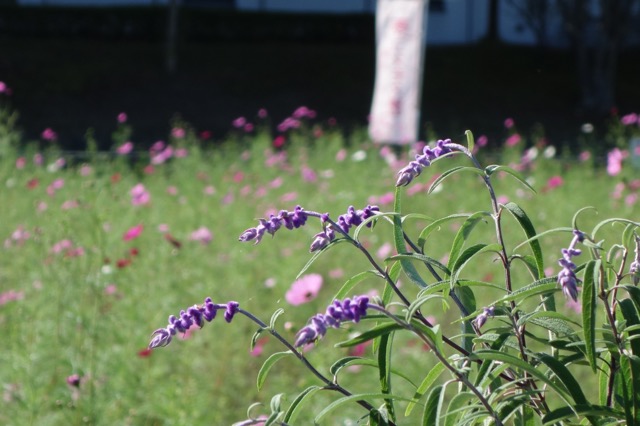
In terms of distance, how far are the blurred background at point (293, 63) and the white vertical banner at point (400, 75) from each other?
8.91 meters

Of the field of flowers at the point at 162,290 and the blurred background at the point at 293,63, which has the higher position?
the blurred background at the point at 293,63

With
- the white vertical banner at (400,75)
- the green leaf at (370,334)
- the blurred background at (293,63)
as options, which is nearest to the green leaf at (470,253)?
the green leaf at (370,334)

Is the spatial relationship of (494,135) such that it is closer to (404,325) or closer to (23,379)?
(23,379)

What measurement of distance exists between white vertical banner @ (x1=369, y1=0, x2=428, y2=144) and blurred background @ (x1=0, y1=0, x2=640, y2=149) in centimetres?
891

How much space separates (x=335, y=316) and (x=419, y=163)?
0.32 meters

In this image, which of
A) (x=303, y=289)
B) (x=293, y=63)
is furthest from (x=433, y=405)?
(x=293, y=63)

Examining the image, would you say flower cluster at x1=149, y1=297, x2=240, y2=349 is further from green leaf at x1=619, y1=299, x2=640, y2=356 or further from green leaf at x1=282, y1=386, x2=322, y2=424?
green leaf at x1=619, y1=299, x2=640, y2=356

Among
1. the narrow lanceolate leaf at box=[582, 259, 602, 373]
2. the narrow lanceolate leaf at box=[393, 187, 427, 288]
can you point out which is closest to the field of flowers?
the narrow lanceolate leaf at box=[393, 187, 427, 288]

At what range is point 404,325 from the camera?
1.26 m

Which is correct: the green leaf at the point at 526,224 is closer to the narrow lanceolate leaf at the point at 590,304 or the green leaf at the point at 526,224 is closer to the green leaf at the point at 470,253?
the green leaf at the point at 470,253

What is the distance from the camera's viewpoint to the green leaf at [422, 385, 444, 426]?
1354 millimetres

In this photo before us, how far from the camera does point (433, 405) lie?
4.52 feet

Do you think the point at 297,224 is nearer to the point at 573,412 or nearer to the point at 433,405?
the point at 433,405

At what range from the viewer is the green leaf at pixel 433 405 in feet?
4.44
